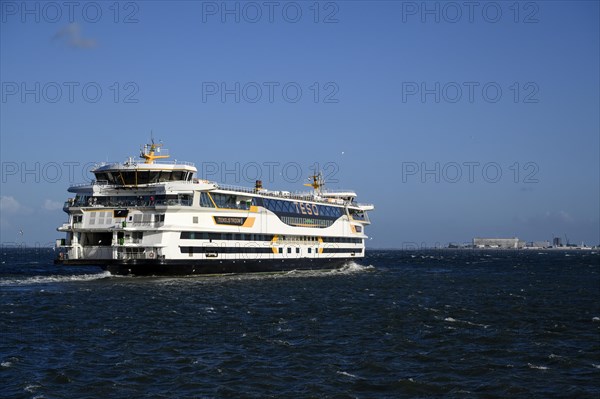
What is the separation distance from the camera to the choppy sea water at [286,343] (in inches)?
895

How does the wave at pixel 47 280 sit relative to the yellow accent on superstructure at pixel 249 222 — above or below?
below

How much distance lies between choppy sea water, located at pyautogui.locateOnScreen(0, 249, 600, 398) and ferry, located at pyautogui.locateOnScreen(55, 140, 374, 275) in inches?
231

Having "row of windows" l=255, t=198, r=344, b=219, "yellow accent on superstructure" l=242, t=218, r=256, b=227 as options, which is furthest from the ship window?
"row of windows" l=255, t=198, r=344, b=219

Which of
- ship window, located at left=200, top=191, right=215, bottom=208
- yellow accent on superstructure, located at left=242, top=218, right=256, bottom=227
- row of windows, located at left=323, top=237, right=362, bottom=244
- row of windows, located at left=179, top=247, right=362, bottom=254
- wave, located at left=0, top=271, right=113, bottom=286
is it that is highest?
ship window, located at left=200, top=191, right=215, bottom=208

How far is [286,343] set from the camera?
98.3 feet

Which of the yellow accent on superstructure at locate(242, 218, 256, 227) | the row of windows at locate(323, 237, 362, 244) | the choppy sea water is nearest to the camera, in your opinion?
the choppy sea water

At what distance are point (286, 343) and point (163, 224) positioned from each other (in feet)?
99.0

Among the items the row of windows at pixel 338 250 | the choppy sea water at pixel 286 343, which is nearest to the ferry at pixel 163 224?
the choppy sea water at pixel 286 343

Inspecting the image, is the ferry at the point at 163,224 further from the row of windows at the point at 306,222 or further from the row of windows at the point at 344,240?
the row of windows at the point at 344,240

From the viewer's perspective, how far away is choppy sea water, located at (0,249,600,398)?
2273 centimetres

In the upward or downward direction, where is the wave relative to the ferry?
downward

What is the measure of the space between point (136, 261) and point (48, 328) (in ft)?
80.5

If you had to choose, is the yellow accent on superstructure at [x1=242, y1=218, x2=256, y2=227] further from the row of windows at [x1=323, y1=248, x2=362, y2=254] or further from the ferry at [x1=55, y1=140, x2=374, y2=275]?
the row of windows at [x1=323, y1=248, x2=362, y2=254]

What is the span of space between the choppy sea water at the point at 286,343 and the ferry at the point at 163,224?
5.88 metres
